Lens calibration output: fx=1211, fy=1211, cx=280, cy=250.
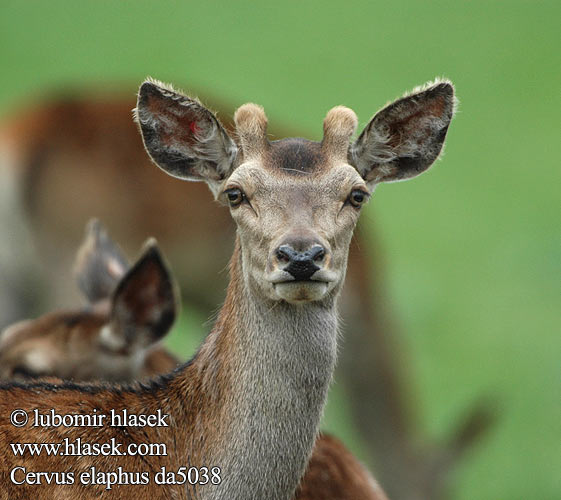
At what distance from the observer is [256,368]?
5.17 m

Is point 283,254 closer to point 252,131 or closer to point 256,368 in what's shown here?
point 256,368

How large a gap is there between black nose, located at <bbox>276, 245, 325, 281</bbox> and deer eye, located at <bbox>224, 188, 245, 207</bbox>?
491mm

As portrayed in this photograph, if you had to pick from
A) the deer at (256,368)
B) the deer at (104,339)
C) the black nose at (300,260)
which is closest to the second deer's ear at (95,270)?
the deer at (104,339)

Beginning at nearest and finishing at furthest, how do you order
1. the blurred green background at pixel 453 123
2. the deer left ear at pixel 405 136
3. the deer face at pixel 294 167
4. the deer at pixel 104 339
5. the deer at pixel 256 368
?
the deer face at pixel 294 167 < the deer at pixel 256 368 < the deer left ear at pixel 405 136 < the deer at pixel 104 339 < the blurred green background at pixel 453 123

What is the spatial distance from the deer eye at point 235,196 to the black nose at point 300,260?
19.3 inches

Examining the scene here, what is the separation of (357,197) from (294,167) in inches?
11.9

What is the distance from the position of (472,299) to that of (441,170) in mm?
4373

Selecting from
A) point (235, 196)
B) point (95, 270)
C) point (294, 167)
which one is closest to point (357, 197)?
point (294, 167)

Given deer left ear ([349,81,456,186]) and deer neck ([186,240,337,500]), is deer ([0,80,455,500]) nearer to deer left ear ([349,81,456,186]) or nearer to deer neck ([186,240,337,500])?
deer neck ([186,240,337,500])

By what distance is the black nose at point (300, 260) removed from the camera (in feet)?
15.6

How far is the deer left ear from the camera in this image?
5.53 meters

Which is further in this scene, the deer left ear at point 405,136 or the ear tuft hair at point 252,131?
the deer left ear at point 405,136

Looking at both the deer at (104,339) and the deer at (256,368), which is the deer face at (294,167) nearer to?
the deer at (256,368)

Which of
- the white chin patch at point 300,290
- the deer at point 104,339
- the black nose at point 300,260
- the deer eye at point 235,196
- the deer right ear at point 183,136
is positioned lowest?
the deer at point 104,339
